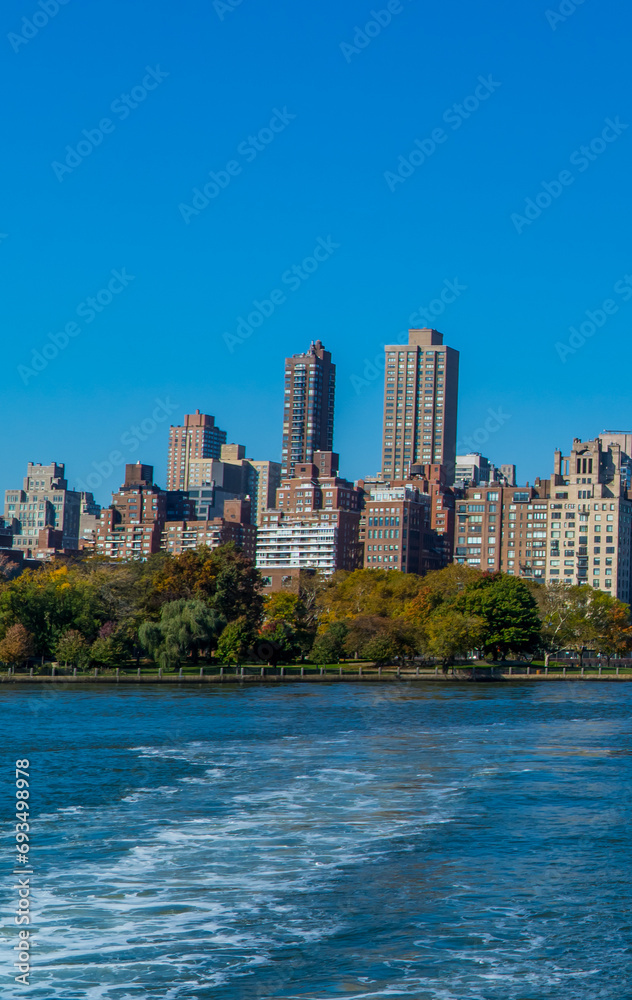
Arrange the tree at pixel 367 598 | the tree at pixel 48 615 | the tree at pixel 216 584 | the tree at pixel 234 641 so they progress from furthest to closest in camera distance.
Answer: the tree at pixel 367 598 < the tree at pixel 216 584 < the tree at pixel 234 641 < the tree at pixel 48 615

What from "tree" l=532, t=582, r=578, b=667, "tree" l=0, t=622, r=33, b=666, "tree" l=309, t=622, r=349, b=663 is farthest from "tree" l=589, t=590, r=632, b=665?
"tree" l=0, t=622, r=33, b=666

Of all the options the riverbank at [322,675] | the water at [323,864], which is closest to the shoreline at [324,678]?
the riverbank at [322,675]

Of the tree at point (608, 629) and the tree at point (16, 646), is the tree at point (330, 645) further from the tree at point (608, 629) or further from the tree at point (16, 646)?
the tree at point (608, 629)

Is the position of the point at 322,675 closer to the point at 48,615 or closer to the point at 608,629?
the point at 48,615

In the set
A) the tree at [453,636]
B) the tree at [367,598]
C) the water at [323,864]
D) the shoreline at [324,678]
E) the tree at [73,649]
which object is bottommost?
the water at [323,864]

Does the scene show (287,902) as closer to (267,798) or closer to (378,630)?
(267,798)

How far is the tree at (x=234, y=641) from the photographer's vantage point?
4911 inches

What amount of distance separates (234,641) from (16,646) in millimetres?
21338

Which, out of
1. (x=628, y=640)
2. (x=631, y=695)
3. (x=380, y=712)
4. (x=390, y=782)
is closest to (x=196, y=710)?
(x=380, y=712)

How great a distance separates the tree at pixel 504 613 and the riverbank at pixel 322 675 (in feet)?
12.0

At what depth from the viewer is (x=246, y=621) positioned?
130m

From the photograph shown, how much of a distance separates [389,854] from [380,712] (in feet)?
172

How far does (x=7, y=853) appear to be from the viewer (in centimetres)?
4091

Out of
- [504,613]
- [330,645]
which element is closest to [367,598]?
[504,613]
